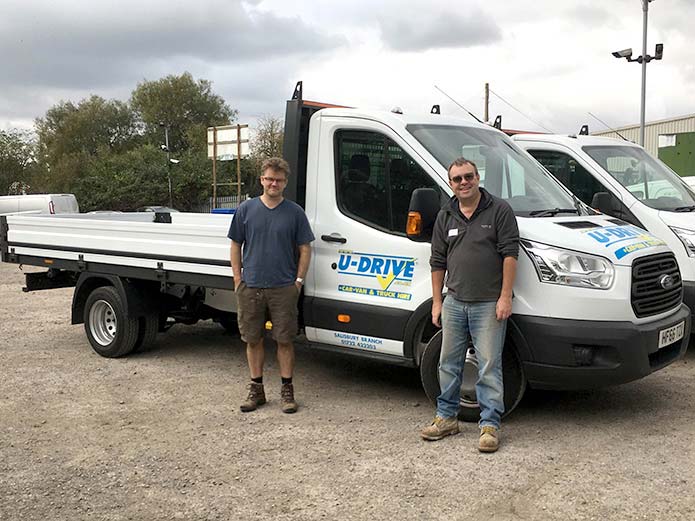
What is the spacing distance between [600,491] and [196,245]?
3.81 metres

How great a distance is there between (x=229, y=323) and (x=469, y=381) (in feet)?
12.7

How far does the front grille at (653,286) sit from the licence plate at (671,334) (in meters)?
0.13

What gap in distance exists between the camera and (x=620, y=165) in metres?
7.99

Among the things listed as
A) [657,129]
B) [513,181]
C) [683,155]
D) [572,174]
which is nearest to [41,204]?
[683,155]

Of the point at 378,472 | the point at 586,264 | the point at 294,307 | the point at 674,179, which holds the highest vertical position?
the point at 674,179

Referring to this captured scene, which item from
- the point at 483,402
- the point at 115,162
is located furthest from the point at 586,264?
the point at 115,162

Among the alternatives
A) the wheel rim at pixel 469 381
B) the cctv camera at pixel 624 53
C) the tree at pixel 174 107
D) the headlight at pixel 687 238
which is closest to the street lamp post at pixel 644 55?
the cctv camera at pixel 624 53

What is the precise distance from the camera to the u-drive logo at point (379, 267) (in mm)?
5465

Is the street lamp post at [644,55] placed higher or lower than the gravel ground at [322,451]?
higher

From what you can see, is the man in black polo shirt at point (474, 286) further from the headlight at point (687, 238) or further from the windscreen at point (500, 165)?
the headlight at point (687, 238)

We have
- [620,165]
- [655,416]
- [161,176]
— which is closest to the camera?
[655,416]

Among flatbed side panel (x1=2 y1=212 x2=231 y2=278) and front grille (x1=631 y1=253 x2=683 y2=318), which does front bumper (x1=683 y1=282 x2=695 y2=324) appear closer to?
A: front grille (x1=631 y1=253 x2=683 y2=318)

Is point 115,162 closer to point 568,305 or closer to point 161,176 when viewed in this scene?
point 161,176

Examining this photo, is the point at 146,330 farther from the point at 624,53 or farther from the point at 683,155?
the point at 624,53
